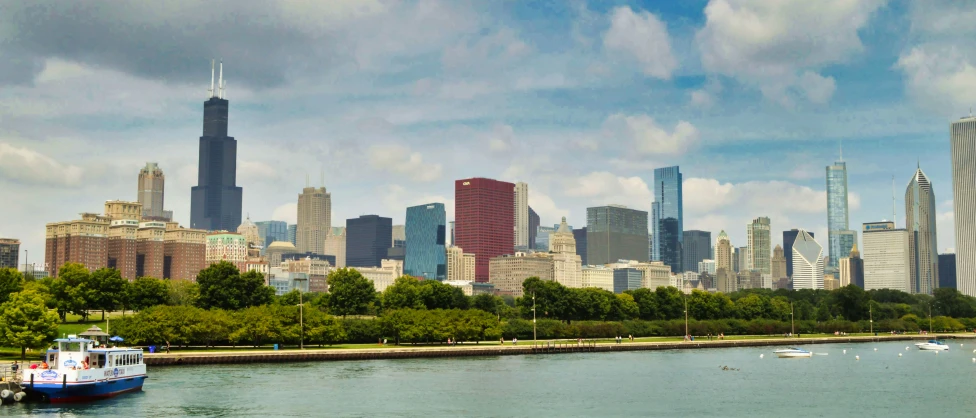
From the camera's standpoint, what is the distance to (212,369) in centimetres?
11988

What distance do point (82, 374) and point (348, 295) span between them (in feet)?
295

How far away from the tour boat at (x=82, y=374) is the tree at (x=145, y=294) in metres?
66.9

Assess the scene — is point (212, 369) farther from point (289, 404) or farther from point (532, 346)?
point (532, 346)

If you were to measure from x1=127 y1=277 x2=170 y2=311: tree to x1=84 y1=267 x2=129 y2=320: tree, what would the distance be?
2.06m

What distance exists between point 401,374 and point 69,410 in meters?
40.1

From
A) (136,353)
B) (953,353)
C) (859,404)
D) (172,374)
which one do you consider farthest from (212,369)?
(953,353)

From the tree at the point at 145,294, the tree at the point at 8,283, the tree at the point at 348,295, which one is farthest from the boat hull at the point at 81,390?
the tree at the point at 348,295

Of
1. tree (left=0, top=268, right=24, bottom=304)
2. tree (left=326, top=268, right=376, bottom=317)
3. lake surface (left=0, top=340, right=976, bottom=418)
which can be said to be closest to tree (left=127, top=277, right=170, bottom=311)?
tree (left=0, top=268, right=24, bottom=304)

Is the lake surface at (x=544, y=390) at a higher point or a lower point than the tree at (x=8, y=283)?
lower

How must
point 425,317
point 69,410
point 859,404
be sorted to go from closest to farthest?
point 69,410, point 859,404, point 425,317

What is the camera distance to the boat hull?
3524 inches

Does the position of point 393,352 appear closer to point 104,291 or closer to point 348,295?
point 348,295

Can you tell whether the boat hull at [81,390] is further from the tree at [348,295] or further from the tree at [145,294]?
the tree at [348,295]

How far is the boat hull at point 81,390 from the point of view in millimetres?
89500
